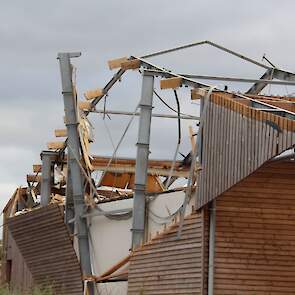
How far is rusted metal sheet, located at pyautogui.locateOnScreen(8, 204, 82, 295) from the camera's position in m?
28.2

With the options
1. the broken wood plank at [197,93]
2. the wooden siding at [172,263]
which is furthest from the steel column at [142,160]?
the broken wood plank at [197,93]

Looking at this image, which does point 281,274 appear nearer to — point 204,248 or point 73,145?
point 204,248

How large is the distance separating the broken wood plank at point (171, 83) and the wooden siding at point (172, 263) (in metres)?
3.29

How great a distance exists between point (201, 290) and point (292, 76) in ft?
26.4

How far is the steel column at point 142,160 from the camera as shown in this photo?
2431cm

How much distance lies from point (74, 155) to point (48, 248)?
12.1 feet

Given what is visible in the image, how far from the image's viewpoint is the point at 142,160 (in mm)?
24469

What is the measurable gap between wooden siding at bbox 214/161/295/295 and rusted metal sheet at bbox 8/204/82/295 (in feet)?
26.6

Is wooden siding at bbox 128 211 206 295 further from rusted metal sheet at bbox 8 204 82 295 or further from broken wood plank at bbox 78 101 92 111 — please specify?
broken wood plank at bbox 78 101 92 111

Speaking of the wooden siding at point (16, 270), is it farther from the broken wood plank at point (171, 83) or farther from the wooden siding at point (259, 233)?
the wooden siding at point (259, 233)

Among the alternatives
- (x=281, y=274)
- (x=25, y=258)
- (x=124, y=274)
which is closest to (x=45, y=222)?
→ (x=25, y=258)

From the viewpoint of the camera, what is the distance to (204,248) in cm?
2045

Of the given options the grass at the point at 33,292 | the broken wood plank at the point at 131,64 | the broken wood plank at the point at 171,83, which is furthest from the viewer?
the grass at the point at 33,292

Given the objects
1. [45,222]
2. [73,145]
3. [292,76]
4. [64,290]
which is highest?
[292,76]
